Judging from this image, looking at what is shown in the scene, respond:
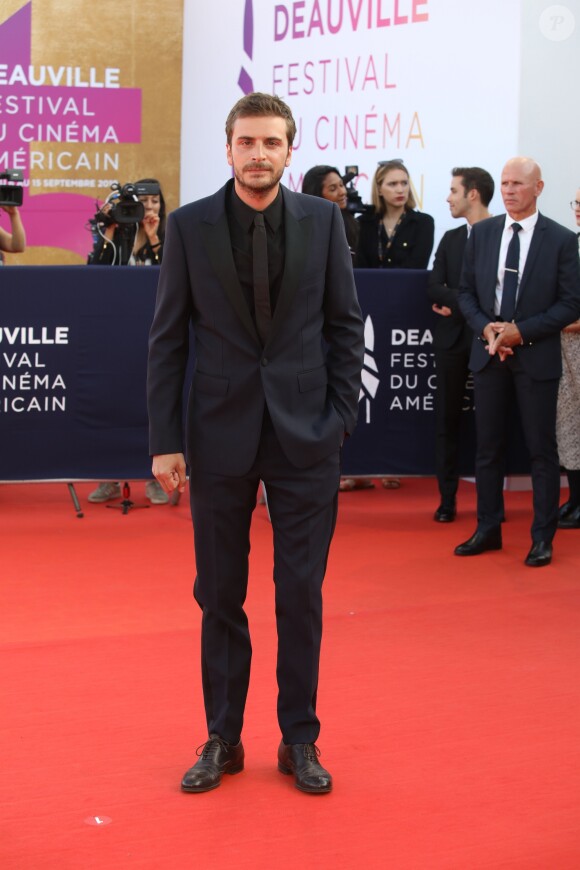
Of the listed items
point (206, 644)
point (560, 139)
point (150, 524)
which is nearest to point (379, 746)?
point (206, 644)

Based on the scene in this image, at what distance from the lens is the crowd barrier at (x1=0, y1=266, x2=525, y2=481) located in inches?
258

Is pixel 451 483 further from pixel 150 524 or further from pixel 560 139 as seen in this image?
pixel 560 139

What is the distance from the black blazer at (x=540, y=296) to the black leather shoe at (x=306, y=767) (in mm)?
2927

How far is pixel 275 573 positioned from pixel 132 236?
4420 millimetres

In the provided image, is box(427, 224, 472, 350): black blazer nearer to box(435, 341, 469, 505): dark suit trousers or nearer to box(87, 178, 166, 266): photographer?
box(435, 341, 469, 505): dark suit trousers

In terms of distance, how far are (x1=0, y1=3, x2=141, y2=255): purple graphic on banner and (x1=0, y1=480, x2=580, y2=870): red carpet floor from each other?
487 centimetres

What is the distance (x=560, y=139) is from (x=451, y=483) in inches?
86.9

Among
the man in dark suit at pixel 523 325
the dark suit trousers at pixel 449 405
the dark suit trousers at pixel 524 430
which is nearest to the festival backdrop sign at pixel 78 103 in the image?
the dark suit trousers at pixel 449 405

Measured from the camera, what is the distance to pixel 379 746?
11.9ft

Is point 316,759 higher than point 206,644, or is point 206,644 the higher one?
point 206,644

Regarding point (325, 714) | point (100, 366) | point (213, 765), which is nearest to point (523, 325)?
point (100, 366)

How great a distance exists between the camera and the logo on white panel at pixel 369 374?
6848mm

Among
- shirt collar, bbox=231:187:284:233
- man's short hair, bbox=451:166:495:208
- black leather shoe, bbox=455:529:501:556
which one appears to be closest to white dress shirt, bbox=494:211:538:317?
man's short hair, bbox=451:166:495:208

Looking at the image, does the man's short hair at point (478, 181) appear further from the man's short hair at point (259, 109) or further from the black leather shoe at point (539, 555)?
the man's short hair at point (259, 109)
